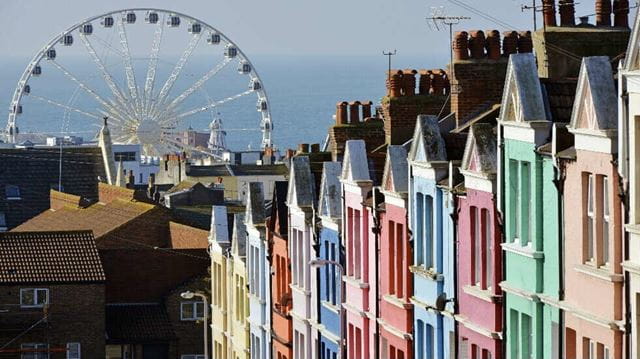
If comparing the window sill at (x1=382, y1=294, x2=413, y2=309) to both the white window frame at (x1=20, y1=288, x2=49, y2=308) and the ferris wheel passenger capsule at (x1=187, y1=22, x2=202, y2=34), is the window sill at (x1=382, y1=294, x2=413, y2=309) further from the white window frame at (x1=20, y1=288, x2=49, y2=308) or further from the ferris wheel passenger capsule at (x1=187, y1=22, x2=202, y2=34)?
the ferris wheel passenger capsule at (x1=187, y1=22, x2=202, y2=34)

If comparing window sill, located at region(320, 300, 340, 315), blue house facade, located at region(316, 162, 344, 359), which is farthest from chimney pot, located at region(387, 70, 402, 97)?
window sill, located at region(320, 300, 340, 315)

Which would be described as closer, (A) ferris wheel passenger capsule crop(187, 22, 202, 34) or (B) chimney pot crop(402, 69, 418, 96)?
(B) chimney pot crop(402, 69, 418, 96)

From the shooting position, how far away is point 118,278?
267 feet

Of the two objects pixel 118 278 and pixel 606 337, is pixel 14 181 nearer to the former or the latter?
pixel 118 278

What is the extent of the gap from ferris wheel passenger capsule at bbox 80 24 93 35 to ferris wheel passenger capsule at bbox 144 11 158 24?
4.12m

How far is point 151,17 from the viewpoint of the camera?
169750mm

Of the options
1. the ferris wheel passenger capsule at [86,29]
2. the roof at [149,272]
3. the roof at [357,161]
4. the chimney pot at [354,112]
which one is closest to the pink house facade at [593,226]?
the roof at [357,161]

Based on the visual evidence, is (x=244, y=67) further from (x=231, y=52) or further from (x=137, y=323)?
(x=137, y=323)

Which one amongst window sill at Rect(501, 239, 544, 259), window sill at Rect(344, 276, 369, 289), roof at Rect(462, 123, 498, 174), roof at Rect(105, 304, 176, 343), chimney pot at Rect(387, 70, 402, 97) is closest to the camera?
window sill at Rect(501, 239, 544, 259)

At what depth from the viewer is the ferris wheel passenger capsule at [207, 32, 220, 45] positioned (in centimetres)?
16562

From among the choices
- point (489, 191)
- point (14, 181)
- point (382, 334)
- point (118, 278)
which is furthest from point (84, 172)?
point (489, 191)

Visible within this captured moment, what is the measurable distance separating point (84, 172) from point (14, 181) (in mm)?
3864

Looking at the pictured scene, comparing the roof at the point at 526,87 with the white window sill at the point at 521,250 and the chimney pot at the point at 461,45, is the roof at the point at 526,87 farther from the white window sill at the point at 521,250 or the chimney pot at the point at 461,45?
the chimney pot at the point at 461,45

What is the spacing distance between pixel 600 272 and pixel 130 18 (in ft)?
449
